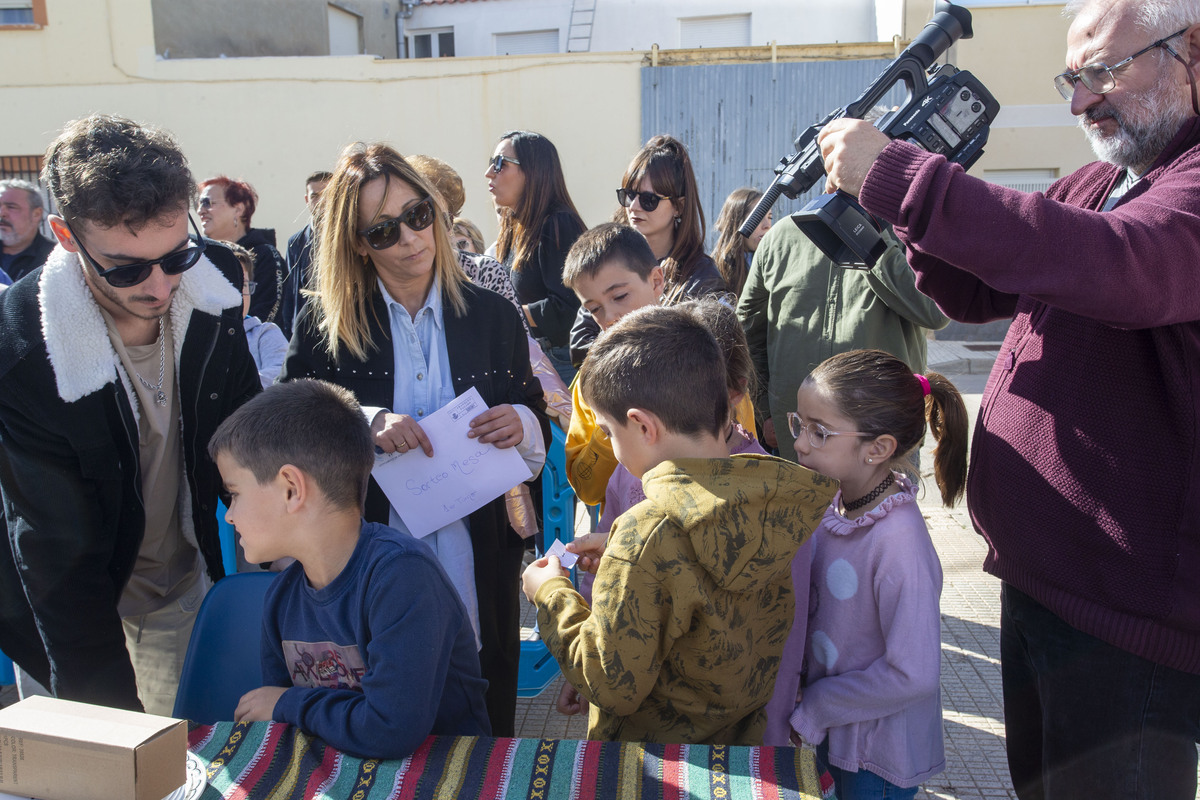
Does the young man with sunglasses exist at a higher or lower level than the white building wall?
lower

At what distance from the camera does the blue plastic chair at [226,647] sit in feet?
6.40

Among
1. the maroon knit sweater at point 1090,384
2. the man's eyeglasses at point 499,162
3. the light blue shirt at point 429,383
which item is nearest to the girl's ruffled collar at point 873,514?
the maroon knit sweater at point 1090,384

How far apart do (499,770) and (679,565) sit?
45cm

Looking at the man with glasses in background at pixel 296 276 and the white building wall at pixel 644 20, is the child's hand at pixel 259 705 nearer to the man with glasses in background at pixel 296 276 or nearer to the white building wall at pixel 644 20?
the man with glasses in background at pixel 296 276

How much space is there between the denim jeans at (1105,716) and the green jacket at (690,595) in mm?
569

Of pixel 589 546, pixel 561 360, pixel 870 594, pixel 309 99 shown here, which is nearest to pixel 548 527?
pixel 561 360

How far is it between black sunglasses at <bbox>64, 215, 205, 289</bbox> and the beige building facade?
1107 cm

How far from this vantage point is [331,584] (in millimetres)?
1710

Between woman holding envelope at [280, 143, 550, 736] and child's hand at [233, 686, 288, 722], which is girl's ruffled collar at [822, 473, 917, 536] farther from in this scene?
child's hand at [233, 686, 288, 722]

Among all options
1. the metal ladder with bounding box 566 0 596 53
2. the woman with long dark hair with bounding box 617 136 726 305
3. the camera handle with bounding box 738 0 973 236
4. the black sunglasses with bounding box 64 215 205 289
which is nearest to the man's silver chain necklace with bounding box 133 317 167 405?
the black sunglasses with bounding box 64 215 205 289

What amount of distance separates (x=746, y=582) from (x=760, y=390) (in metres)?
2.03

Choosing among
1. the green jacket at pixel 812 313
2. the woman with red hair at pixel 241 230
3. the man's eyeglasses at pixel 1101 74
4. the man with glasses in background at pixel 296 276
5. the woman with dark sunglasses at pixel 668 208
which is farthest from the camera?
the woman with red hair at pixel 241 230

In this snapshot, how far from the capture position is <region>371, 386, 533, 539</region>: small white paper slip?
2193 mm

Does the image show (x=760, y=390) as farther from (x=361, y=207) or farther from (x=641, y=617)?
(x=641, y=617)
